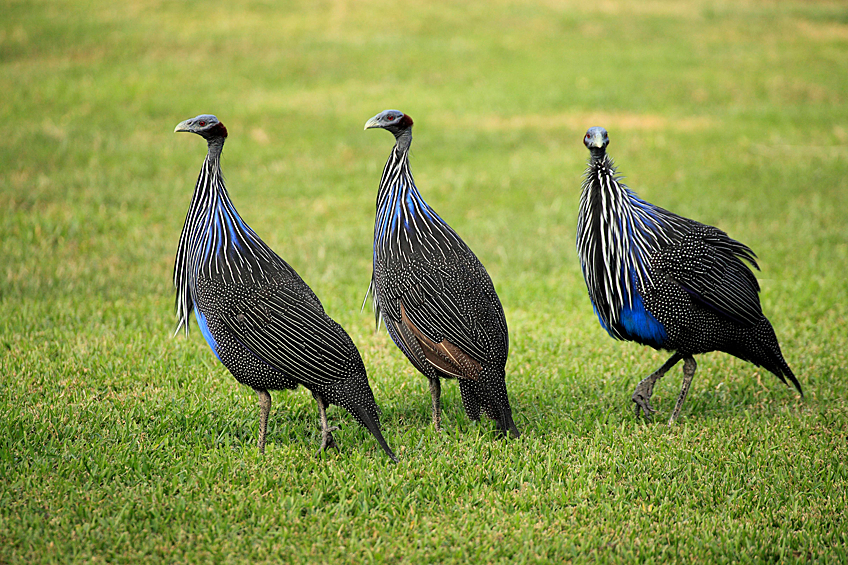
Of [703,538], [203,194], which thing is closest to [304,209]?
[203,194]

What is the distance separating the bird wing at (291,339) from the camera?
4.59 metres

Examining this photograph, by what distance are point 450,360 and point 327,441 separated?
0.91 meters

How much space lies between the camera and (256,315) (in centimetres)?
466

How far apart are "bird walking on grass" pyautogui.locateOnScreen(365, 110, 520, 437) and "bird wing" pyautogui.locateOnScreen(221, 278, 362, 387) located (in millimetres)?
420

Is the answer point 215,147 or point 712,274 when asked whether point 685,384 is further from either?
point 215,147

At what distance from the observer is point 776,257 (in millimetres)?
8945

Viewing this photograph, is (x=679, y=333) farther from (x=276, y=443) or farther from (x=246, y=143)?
(x=246, y=143)

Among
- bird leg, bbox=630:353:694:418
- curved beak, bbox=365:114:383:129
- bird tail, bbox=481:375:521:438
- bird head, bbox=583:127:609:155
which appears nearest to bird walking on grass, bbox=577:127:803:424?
bird head, bbox=583:127:609:155

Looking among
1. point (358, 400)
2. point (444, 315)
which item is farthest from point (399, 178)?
point (358, 400)

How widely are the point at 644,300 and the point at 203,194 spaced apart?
2796 mm

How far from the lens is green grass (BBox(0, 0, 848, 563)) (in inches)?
166

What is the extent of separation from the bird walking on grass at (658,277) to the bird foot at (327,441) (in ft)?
6.26

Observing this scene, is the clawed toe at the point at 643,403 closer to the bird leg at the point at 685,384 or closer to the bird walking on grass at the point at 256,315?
the bird leg at the point at 685,384

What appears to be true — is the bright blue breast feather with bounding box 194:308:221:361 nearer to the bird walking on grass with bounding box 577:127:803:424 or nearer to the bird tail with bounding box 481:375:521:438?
the bird tail with bounding box 481:375:521:438
